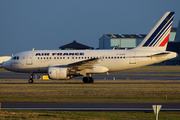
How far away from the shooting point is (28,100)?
71.9 ft

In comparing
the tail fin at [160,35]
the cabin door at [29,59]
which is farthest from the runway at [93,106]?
the tail fin at [160,35]

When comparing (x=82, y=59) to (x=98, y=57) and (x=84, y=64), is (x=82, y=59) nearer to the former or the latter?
(x=84, y=64)

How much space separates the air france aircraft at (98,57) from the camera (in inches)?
1403

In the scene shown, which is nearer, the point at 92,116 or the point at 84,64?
the point at 92,116

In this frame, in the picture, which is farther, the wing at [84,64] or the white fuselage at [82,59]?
the white fuselage at [82,59]

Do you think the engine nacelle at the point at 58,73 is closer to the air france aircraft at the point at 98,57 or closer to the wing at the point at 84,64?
the air france aircraft at the point at 98,57

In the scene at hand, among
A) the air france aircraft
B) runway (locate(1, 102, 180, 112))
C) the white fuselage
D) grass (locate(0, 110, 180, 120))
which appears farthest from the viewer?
the white fuselage

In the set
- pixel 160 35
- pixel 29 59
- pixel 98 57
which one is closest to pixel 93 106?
pixel 98 57

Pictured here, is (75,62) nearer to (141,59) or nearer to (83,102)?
(141,59)

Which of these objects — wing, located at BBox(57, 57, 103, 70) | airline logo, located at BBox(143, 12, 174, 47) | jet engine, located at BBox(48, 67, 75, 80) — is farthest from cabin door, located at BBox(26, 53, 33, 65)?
airline logo, located at BBox(143, 12, 174, 47)

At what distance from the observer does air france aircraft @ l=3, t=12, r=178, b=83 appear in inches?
1403

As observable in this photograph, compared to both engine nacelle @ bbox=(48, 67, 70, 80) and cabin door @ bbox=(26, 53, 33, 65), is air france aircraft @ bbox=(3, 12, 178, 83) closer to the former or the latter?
cabin door @ bbox=(26, 53, 33, 65)

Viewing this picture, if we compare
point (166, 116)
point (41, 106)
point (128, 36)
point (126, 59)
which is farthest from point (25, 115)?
point (128, 36)

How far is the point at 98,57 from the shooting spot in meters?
36.4
